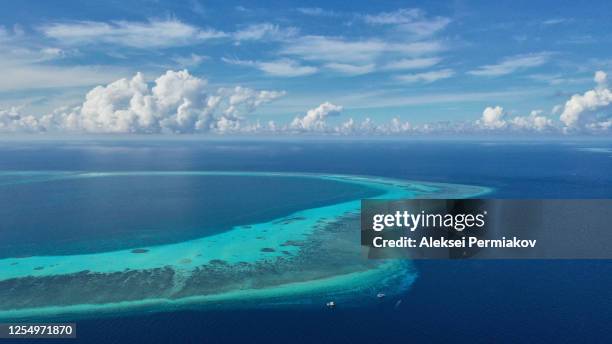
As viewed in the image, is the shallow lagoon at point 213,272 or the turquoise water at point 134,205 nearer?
the shallow lagoon at point 213,272

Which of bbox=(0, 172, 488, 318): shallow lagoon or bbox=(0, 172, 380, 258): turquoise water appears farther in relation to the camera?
bbox=(0, 172, 380, 258): turquoise water

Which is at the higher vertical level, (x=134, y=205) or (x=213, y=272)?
(x=134, y=205)

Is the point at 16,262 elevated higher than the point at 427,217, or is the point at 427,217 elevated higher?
the point at 427,217

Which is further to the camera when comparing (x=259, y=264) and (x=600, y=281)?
(x=259, y=264)

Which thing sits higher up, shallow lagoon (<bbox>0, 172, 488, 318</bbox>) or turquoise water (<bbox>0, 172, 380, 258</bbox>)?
turquoise water (<bbox>0, 172, 380, 258</bbox>)

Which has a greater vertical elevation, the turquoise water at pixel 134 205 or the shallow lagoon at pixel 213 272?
the turquoise water at pixel 134 205

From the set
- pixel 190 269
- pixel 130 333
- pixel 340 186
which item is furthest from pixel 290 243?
pixel 340 186

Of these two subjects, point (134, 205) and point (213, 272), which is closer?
point (213, 272)

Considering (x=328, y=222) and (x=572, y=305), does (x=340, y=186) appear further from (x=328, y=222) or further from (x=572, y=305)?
(x=572, y=305)
